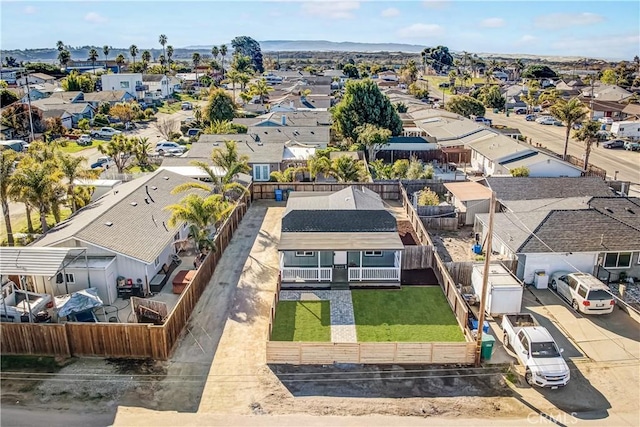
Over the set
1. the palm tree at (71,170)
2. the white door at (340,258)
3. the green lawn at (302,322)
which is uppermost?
the palm tree at (71,170)

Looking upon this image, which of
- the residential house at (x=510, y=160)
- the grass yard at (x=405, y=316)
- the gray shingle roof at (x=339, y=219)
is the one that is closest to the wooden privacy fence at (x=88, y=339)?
the grass yard at (x=405, y=316)

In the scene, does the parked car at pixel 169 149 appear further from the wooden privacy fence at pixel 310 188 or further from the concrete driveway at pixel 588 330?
the concrete driveway at pixel 588 330

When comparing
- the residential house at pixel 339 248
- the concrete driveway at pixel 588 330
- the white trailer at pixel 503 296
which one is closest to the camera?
the concrete driveway at pixel 588 330

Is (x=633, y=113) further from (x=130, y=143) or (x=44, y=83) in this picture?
(x=44, y=83)

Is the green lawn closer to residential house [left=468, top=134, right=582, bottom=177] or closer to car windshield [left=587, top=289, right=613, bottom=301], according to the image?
car windshield [left=587, top=289, right=613, bottom=301]

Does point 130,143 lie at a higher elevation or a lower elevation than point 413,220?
higher

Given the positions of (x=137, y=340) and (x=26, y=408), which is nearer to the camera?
(x=26, y=408)

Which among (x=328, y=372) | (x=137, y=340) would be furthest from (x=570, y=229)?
(x=137, y=340)
